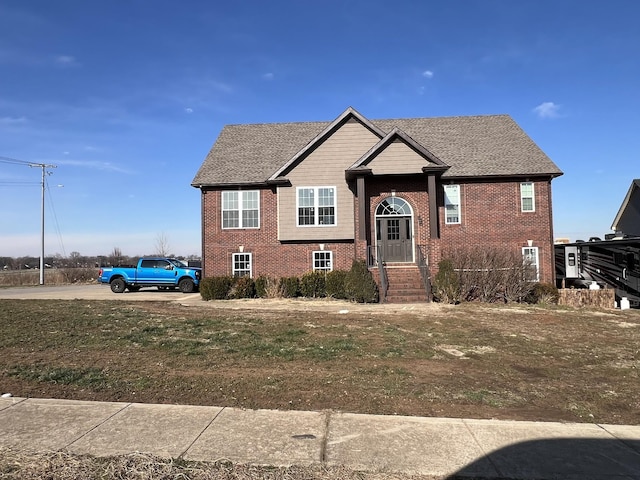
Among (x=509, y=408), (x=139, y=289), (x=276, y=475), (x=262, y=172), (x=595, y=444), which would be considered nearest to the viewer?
(x=276, y=475)

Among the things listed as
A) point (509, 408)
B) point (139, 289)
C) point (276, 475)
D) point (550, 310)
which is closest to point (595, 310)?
point (550, 310)

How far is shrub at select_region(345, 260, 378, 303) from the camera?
15.6 metres

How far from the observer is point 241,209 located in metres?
21.3

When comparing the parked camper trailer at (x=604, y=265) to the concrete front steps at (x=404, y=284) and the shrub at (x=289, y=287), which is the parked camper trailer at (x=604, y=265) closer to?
the concrete front steps at (x=404, y=284)

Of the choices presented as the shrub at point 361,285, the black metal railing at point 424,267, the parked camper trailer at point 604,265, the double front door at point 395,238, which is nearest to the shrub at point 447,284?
the black metal railing at point 424,267

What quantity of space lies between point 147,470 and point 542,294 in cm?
1607

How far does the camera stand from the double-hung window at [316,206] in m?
20.1

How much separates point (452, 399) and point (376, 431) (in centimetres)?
161

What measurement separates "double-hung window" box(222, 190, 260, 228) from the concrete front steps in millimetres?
7155

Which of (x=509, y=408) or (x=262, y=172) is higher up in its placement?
(x=262, y=172)

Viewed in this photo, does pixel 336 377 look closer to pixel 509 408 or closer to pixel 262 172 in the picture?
pixel 509 408

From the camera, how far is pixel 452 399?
553cm

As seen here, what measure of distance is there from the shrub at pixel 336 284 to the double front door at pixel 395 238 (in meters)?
2.88

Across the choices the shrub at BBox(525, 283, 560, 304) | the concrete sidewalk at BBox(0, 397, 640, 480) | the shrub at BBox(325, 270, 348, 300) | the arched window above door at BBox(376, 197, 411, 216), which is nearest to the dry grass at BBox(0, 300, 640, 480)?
the concrete sidewalk at BBox(0, 397, 640, 480)
